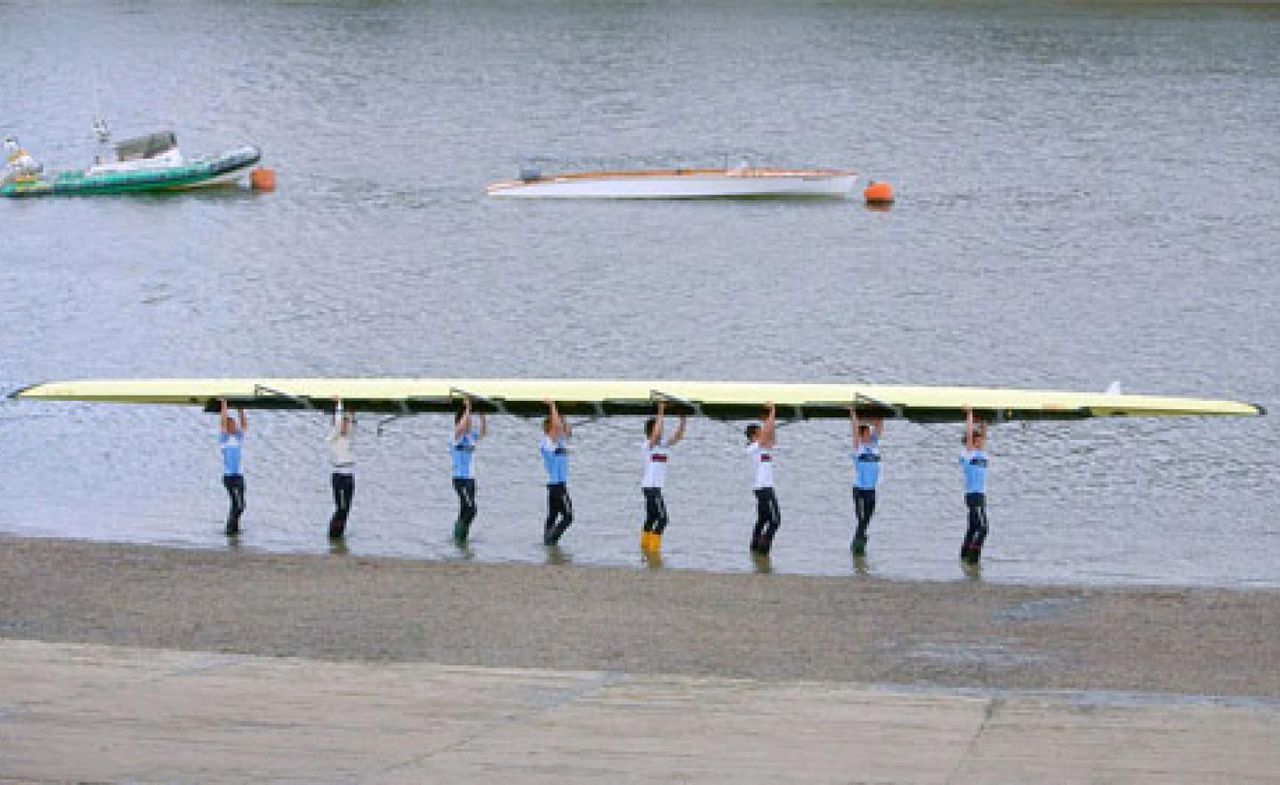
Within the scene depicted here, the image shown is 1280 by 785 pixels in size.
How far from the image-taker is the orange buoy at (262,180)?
204 feet

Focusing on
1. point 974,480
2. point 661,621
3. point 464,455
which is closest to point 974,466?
point 974,480

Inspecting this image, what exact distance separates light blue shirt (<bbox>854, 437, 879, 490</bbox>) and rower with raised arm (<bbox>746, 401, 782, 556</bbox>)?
0.98 m

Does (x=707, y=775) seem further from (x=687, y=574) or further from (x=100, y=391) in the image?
(x=100, y=391)

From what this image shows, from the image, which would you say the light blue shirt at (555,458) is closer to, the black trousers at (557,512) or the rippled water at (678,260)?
the black trousers at (557,512)

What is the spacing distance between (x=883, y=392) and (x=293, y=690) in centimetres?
1000

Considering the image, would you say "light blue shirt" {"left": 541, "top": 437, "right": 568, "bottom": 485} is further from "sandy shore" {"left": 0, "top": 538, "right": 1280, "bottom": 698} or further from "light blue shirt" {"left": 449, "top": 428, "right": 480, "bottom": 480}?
→ "sandy shore" {"left": 0, "top": 538, "right": 1280, "bottom": 698}

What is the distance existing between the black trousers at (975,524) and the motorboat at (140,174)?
37388 millimetres

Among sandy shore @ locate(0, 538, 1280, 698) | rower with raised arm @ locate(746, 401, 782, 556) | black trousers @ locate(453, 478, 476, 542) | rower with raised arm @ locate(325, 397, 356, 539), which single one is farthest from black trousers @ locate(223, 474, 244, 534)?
rower with raised arm @ locate(746, 401, 782, 556)

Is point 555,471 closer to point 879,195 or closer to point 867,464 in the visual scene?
point 867,464

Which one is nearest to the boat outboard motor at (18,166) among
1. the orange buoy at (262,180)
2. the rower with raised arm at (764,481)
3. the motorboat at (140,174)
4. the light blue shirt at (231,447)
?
the motorboat at (140,174)

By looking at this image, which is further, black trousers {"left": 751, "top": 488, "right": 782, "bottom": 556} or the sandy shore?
black trousers {"left": 751, "top": 488, "right": 782, "bottom": 556}

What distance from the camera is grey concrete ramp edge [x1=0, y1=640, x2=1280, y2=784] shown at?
58.5 ft

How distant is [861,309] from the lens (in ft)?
154

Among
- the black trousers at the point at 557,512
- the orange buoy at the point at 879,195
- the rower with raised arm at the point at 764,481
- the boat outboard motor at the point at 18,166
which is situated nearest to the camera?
the rower with raised arm at the point at 764,481
